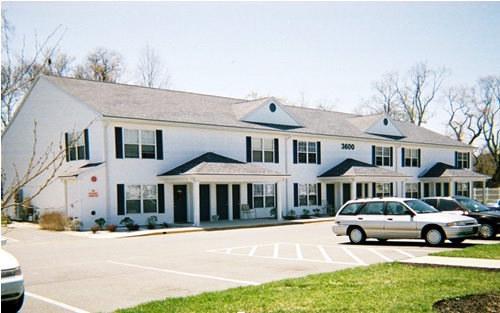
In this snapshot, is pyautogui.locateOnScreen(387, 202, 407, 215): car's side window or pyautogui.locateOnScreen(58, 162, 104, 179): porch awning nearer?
pyautogui.locateOnScreen(387, 202, 407, 215): car's side window

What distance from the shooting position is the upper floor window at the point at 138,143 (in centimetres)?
2639

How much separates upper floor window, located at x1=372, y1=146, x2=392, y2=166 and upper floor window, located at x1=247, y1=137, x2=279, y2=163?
37.0 feet

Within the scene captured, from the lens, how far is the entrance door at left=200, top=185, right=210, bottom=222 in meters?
29.6

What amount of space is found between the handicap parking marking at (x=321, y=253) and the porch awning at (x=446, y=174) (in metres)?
30.9

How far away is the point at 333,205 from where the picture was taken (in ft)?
124

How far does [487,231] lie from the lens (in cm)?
1780

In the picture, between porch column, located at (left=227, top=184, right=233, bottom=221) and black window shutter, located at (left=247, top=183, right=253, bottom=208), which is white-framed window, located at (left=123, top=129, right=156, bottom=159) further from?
black window shutter, located at (left=247, top=183, right=253, bottom=208)

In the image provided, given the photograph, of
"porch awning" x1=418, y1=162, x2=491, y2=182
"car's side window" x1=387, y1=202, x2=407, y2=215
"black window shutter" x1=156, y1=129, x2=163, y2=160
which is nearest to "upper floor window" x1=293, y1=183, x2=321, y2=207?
"black window shutter" x1=156, y1=129, x2=163, y2=160

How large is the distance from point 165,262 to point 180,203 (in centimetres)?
1511

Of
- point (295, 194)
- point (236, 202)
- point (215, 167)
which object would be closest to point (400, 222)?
point (215, 167)

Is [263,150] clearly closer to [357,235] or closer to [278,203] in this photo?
[278,203]

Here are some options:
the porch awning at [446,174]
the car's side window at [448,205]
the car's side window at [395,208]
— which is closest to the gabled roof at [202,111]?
the porch awning at [446,174]

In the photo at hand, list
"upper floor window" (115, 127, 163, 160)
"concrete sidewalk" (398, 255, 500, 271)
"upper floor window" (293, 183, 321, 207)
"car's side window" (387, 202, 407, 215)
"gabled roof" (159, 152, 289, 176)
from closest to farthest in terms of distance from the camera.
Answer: "concrete sidewalk" (398, 255, 500, 271)
"car's side window" (387, 202, 407, 215)
"upper floor window" (115, 127, 163, 160)
"gabled roof" (159, 152, 289, 176)
"upper floor window" (293, 183, 321, 207)

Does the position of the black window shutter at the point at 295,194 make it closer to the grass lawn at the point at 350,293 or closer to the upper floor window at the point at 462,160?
the upper floor window at the point at 462,160
